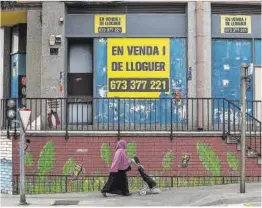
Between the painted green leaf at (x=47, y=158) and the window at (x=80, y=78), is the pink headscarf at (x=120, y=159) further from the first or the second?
the window at (x=80, y=78)

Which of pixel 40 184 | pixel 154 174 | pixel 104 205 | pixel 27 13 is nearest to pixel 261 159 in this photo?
pixel 154 174

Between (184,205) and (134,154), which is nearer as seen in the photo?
(184,205)

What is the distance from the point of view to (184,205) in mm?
11742

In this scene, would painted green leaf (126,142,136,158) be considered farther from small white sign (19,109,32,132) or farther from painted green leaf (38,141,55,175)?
small white sign (19,109,32,132)

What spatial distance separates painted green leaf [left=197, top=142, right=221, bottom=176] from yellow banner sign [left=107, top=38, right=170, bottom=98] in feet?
8.01

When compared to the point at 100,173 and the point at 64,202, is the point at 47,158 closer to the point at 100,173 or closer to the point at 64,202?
the point at 100,173

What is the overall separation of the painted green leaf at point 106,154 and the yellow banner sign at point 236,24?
16.6ft

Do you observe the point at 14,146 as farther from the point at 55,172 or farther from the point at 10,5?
the point at 10,5

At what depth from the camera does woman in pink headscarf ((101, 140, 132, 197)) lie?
12820 mm

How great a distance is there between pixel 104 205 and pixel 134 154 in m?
2.48

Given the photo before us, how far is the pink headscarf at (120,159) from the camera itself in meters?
12.8

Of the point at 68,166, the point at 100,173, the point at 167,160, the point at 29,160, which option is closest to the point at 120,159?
the point at 100,173

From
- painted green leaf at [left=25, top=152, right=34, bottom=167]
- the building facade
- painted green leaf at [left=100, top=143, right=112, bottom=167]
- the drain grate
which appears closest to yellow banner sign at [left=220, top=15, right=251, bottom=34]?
the building facade

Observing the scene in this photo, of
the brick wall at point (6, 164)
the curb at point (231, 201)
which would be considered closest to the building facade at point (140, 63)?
the brick wall at point (6, 164)
